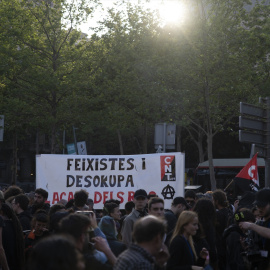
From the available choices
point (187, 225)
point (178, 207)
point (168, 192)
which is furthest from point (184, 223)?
point (168, 192)

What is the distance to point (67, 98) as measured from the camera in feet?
88.9

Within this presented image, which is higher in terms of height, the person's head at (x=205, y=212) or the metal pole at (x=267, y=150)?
the metal pole at (x=267, y=150)

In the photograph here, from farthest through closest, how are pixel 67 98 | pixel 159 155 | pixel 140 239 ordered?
pixel 67 98
pixel 159 155
pixel 140 239

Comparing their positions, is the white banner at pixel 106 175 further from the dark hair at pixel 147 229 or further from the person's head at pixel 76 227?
the dark hair at pixel 147 229

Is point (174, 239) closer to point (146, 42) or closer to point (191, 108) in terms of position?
point (191, 108)

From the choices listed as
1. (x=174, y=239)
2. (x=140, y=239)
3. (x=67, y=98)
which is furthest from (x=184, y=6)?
(x=140, y=239)

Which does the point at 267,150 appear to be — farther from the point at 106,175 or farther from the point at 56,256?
the point at 56,256

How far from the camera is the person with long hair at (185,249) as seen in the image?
20.0 ft

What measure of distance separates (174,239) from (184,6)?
65.6 ft

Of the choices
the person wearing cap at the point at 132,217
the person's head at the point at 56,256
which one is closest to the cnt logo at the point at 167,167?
the person wearing cap at the point at 132,217

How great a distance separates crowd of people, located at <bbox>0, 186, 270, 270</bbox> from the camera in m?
4.14

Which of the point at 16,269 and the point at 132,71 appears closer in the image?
the point at 16,269

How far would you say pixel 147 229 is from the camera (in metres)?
4.35

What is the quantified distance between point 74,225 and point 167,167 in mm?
9152
